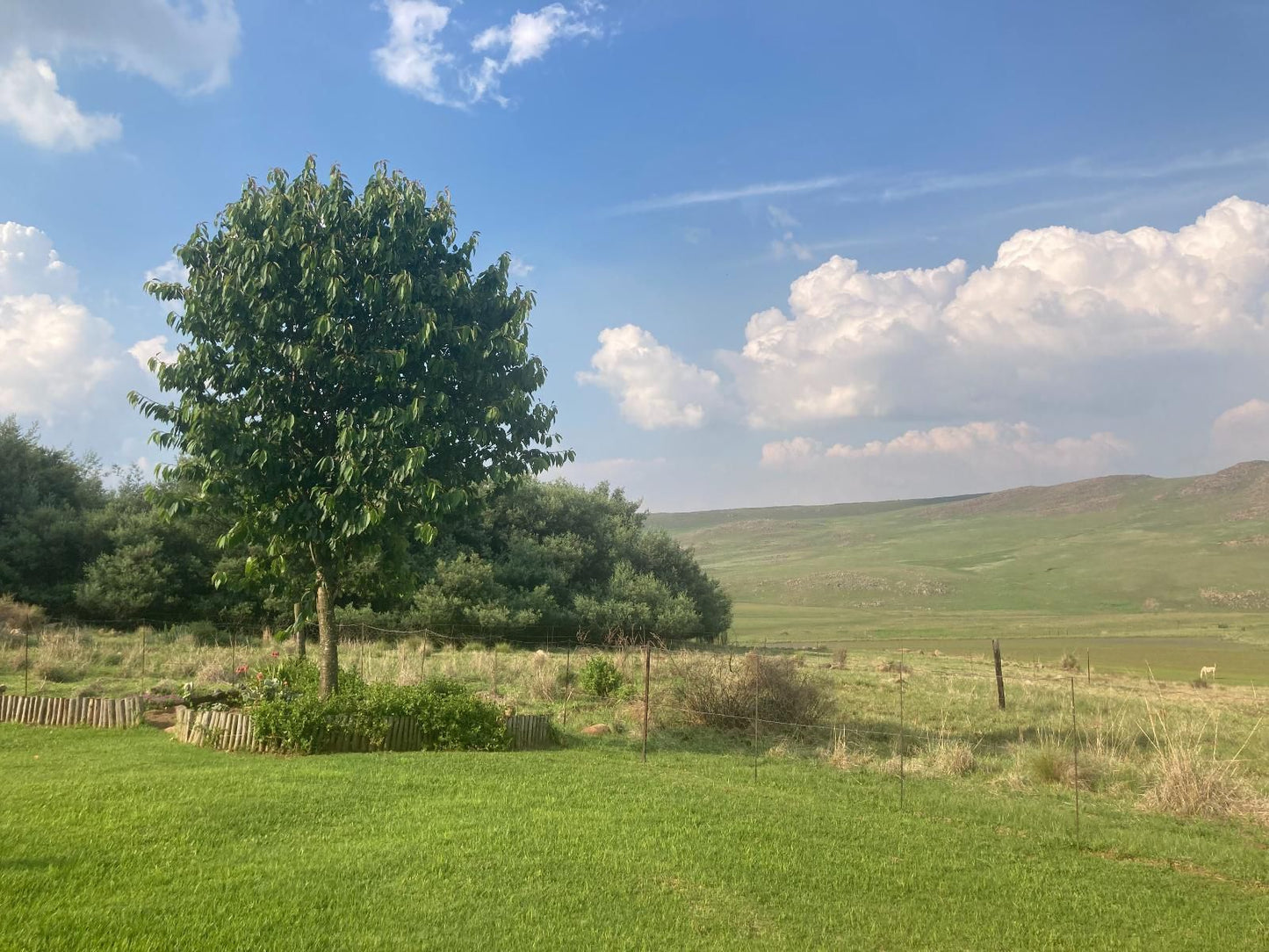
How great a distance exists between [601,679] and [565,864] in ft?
45.0

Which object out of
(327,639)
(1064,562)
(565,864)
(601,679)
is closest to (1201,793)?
(565,864)

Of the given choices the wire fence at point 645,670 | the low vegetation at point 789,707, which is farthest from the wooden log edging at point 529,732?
the wire fence at point 645,670

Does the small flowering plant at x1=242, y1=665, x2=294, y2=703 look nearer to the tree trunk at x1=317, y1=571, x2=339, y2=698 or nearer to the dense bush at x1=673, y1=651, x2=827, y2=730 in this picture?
the tree trunk at x1=317, y1=571, x2=339, y2=698

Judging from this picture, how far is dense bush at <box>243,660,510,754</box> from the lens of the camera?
13.1 meters

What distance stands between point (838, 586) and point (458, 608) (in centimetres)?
10326

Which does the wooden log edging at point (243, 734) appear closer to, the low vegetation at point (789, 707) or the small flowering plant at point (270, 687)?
the low vegetation at point (789, 707)

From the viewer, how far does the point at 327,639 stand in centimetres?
1457

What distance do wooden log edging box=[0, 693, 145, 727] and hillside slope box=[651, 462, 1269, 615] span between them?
104 meters

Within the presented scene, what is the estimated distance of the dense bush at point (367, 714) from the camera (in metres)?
13.1

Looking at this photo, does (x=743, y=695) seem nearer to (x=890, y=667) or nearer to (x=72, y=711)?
(x=72, y=711)

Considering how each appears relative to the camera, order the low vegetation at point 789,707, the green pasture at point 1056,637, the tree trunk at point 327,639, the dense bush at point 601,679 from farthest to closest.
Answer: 1. the green pasture at point 1056,637
2. the dense bush at point 601,679
3. the tree trunk at point 327,639
4. the low vegetation at point 789,707

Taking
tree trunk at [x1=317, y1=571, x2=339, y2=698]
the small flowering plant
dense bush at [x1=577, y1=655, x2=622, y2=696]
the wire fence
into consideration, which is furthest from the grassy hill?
tree trunk at [x1=317, y1=571, x2=339, y2=698]

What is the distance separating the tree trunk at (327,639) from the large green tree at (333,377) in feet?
0.11

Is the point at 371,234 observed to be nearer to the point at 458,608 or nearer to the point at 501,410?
the point at 501,410
